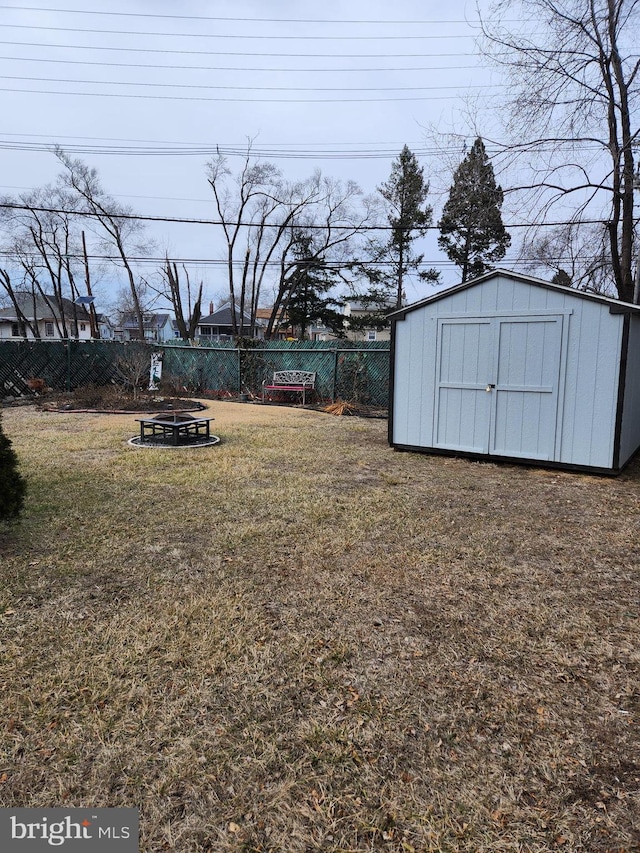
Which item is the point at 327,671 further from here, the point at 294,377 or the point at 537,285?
Result: the point at 294,377

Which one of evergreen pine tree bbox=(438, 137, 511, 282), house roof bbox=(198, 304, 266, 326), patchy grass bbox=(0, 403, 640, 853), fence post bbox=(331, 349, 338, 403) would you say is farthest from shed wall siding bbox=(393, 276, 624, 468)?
house roof bbox=(198, 304, 266, 326)

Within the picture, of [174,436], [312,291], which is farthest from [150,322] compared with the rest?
[174,436]

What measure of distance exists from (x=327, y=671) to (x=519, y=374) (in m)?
4.83

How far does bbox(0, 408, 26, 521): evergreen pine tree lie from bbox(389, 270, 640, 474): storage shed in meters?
4.76

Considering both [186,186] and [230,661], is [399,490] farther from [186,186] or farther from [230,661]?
[186,186]

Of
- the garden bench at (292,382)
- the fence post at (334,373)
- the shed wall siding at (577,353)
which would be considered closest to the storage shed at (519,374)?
the shed wall siding at (577,353)

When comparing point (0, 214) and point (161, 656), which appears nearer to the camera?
point (161, 656)

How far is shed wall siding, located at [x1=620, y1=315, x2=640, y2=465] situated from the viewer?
579cm

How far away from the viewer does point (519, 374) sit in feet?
20.2

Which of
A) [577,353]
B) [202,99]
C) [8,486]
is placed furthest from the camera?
[202,99]

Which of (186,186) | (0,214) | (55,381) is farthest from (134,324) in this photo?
(55,381)

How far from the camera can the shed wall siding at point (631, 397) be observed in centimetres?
579

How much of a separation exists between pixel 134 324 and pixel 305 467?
56224 millimetres

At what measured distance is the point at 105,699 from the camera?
204cm
